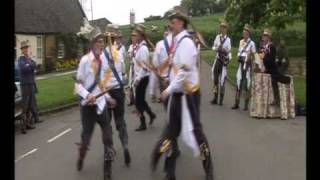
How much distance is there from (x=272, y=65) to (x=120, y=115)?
558 cm

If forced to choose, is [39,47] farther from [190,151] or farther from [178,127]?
[178,127]

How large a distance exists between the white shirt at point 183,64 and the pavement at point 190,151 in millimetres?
1401

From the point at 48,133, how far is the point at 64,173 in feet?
13.8

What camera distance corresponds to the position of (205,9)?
120938 mm

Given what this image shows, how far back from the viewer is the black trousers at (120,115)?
9.55m

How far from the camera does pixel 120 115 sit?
31.8 ft

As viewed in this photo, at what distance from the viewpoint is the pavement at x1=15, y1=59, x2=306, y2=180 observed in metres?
8.80

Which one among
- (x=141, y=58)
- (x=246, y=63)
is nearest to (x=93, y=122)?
(x=141, y=58)

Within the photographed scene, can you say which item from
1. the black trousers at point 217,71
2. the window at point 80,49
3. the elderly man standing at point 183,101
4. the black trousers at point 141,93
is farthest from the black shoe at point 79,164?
the window at point 80,49

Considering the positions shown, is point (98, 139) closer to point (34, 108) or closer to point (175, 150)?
point (34, 108)

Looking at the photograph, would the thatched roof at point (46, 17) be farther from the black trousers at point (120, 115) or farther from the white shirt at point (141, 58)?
the black trousers at point (120, 115)
